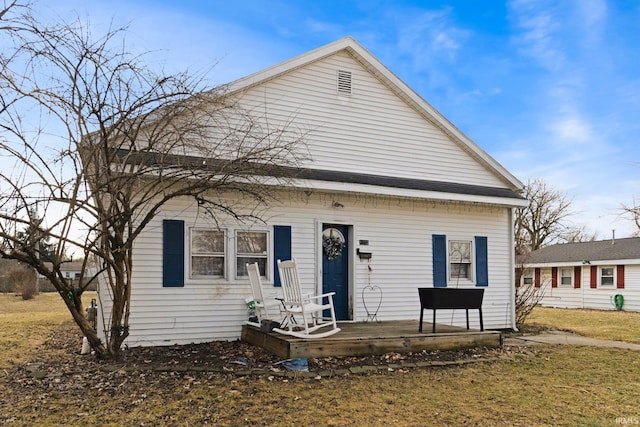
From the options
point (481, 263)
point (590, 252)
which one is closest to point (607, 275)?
point (590, 252)

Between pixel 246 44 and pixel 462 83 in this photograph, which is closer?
pixel 246 44

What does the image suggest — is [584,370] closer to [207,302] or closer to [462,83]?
[207,302]

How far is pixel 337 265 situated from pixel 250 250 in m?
1.88

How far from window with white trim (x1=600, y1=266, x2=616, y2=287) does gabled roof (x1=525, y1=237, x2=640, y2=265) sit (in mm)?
655

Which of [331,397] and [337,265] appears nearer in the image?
[331,397]

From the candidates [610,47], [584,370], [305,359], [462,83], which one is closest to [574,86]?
[610,47]

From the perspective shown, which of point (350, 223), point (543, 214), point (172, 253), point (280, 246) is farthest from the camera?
point (543, 214)

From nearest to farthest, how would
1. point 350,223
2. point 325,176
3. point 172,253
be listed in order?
1. point 172,253
2. point 325,176
3. point 350,223

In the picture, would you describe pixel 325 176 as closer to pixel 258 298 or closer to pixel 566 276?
pixel 258 298

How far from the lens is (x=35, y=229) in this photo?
5.93 metres

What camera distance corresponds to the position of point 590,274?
22.9 metres

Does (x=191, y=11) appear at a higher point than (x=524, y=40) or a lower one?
lower

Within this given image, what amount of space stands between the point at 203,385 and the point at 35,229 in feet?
9.19

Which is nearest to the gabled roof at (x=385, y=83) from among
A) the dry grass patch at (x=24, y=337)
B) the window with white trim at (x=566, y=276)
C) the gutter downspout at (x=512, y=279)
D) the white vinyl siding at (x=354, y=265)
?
the gutter downspout at (x=512, y=279)
